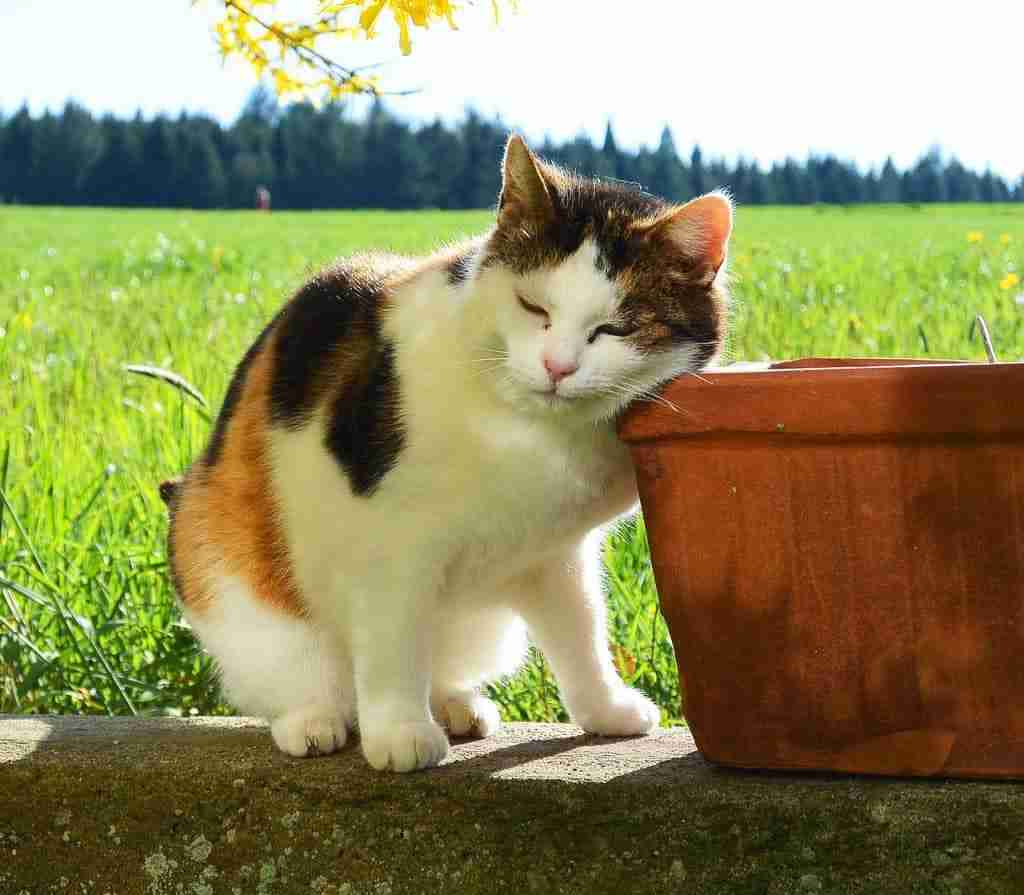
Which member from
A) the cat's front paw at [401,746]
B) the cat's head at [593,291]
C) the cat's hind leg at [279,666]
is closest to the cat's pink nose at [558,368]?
the cat's head at [593,291]

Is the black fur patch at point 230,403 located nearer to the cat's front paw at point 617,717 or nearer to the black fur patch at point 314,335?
the black fur patch at point 314,335

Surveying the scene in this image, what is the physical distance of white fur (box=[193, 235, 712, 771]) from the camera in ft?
5.58

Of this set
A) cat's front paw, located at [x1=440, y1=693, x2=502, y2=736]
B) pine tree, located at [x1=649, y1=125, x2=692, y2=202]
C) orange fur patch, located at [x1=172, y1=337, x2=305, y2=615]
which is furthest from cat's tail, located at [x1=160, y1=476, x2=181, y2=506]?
pine tree, located at [x1=649, y1=125, x2=692, y2=202]

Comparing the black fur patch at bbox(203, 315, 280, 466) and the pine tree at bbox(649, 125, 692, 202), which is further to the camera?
the pine tree at bbox(649, 125, 692, 202)

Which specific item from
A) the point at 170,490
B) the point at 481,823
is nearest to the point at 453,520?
the point at 481,823

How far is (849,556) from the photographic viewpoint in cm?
162

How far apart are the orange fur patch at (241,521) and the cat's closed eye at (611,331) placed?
63 centimetres

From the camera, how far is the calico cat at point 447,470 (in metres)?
1.72

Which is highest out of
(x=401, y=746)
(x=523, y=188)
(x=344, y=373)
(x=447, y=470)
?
(x=523, y=188)

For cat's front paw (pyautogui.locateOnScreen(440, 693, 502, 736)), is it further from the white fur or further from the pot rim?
the pot rim

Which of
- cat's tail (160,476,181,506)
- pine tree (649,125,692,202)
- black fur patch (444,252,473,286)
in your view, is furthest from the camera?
pine tree (649,125,692,202)

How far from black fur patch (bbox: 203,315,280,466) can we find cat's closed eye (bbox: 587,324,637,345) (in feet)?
2.46

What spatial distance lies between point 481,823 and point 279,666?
0.43 m

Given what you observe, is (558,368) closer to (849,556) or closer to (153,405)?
(849,556)
